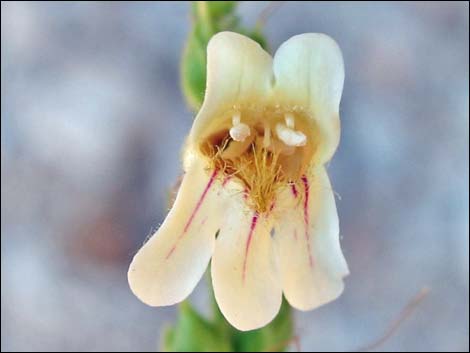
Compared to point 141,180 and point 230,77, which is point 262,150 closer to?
point 230,77

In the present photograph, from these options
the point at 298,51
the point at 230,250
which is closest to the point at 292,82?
the point at 298,51

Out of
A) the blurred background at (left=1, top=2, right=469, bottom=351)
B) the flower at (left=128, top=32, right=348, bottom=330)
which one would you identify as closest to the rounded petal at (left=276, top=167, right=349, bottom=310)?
the flower at (left=128, top=32, right=348, bottom=330)

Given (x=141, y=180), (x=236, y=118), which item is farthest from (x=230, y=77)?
(x=141, y=180)

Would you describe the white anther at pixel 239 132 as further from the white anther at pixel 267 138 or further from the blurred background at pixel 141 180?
the blurred background at pixel 141 180

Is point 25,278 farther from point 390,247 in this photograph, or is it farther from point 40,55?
point 390,247

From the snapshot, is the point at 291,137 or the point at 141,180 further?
the point at 141,180

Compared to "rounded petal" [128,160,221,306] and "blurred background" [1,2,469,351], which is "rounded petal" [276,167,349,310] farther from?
"blurred background" [1,2,469,351]

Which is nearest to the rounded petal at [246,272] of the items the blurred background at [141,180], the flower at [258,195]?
the flower at [258,195]
